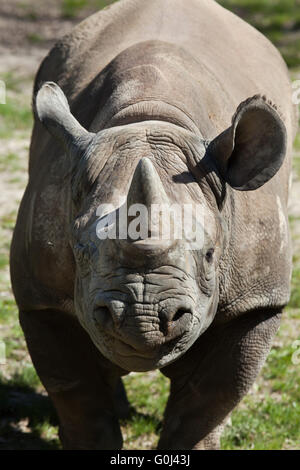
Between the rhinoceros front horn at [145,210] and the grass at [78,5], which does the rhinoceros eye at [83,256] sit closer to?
the rhinoceros front horn at [145,210]

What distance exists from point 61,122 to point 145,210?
976 mm

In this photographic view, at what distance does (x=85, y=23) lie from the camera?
6.54 meters

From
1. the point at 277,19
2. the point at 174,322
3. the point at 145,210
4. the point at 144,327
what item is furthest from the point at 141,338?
the point at 277,19

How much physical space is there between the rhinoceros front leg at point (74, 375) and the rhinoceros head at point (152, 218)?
2.84 ft

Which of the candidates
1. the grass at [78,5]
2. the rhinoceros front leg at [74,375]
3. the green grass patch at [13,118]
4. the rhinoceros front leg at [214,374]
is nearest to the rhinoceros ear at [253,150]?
the rhinoceros front leg at [214,374]

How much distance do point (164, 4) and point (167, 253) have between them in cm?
275

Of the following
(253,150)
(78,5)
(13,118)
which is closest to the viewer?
(253,150)

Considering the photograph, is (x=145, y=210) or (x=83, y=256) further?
(x=83, y=256)

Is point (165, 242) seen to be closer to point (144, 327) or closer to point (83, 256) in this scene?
point (144, 327)

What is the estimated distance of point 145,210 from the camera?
356cm

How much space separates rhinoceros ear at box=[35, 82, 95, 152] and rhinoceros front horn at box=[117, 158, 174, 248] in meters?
0.76

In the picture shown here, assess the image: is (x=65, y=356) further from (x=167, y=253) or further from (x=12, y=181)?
(x=12, y=181)

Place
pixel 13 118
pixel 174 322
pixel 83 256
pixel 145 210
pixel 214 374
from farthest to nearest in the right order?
1. pixel 13 118
2. pixel 214 374
3. pixel 83 256
4. pixel 174 322
5. pixel 145 210

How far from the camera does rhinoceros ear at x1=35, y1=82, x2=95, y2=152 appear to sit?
14.1ft
